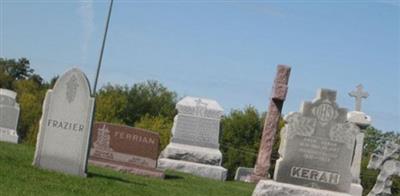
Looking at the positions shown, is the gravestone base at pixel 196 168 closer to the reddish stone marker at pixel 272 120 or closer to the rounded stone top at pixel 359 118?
the reddish stone marker at pixel 272 120

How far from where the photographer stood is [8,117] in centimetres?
1977

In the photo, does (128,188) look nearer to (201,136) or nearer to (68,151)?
(68,151)

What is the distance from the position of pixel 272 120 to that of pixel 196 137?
7.65ft

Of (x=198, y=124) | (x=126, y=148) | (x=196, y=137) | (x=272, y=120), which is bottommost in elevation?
(x=126, y=148)

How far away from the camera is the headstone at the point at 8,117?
19500 mm

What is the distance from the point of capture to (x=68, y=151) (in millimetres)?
11008

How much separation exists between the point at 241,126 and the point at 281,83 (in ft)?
114

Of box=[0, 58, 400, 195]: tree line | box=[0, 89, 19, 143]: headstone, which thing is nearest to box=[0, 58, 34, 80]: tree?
box=[0, 58, 400, 195]: tree line

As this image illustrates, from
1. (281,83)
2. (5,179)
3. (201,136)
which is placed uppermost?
(281,83)

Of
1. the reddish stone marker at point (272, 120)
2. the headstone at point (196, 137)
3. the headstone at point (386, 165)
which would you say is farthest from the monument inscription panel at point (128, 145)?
the headstone at point (386, 165)

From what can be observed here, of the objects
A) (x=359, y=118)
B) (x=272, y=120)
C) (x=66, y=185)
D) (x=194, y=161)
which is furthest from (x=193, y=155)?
(x=66, y=185)

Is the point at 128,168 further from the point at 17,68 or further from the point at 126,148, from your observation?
the point at 17,68

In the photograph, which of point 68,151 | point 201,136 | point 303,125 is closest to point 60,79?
point 68,151

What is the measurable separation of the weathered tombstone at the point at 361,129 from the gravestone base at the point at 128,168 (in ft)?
22.1
